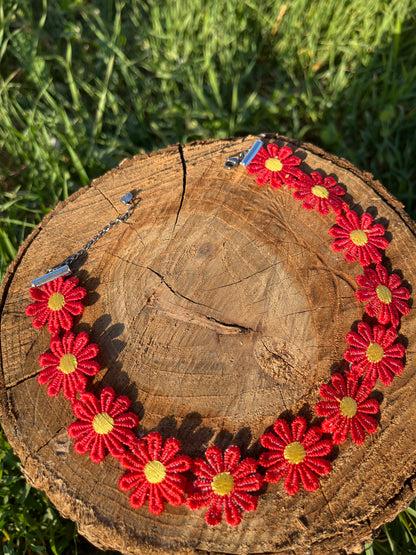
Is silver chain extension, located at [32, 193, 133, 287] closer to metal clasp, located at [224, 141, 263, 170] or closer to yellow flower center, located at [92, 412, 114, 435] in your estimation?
metal clasp, located at [224, 141, 263, 170]

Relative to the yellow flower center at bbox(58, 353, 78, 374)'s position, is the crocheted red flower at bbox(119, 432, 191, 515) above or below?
below

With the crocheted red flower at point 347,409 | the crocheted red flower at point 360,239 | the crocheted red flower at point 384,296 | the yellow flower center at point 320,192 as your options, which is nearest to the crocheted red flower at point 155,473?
the crocheted red flower at point 347,409

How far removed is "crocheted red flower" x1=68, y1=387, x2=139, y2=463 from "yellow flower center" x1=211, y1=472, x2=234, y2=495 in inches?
11.2

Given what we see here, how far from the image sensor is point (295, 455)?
1.47 meters

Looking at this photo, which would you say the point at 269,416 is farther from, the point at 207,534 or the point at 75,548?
the point at 75,548

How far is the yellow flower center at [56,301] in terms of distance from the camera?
169 centimetres

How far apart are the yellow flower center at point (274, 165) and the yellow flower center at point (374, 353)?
2.65 feet

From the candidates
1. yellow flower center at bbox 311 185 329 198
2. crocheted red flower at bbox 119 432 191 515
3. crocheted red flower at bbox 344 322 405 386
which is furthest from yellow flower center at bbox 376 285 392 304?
crocheted red flower at bbox 119 432 191 515

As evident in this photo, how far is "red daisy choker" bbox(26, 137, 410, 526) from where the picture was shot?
1.44 metres

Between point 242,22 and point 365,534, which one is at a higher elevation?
point 242,22

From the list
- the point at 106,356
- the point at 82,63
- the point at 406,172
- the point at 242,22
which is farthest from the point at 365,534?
the point at 82,63

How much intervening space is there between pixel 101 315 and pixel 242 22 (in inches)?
94.7

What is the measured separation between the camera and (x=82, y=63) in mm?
3303

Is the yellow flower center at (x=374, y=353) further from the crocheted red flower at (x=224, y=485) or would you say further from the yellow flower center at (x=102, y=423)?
the yellow flower center at (x=102, y=423)
